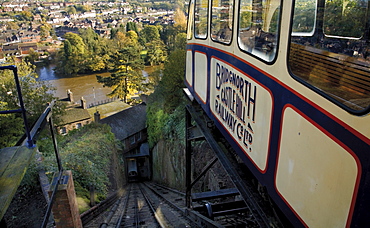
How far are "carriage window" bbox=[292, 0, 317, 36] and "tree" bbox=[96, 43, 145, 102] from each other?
107 feet

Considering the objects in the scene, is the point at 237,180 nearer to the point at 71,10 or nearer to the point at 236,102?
the point at 236,102

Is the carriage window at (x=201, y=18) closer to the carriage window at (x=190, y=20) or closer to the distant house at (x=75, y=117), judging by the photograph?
the carriage window at (x=190, y=20)

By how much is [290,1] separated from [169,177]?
1353 cm

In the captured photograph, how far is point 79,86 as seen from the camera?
4409cm

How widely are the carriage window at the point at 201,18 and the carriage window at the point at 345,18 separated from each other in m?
2.37

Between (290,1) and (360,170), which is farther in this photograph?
(290,1)

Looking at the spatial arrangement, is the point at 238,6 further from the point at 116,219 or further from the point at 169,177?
the point at 169,177

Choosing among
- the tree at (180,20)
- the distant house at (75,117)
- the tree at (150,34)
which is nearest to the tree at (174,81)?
the distant house at (75,117)

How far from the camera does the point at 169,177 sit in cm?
1476

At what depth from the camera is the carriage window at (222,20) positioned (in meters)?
3.19

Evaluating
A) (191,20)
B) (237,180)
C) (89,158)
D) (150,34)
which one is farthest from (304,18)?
(150,34)

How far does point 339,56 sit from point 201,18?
9.48 ft

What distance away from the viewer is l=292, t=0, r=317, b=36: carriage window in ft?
6.35

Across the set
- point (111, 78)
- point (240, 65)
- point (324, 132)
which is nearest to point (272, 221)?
point (324, 132)
